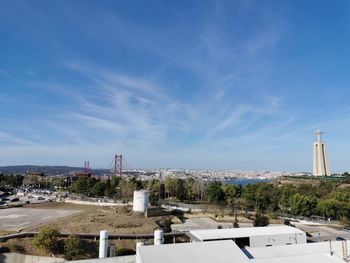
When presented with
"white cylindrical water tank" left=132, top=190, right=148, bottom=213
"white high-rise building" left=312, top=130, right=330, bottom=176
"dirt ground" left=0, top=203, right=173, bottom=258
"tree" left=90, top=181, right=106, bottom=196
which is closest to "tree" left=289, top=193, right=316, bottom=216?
"dirt ground" left=0, top=203, right=173, bottom=258

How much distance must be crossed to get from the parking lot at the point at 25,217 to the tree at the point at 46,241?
20.2 ft

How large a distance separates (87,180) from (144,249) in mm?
41737

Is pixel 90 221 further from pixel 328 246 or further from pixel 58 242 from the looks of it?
pixel 328 246

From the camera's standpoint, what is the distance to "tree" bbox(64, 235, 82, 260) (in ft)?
67.1

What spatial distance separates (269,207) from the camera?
1624 inches

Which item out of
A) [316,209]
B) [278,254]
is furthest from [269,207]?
[278,254]

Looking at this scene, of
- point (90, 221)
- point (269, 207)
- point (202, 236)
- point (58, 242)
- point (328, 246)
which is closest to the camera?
point (328, 246)

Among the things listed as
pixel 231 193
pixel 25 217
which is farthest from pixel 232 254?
pixel 231 193

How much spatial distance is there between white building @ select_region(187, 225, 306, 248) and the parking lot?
16649 millimetres

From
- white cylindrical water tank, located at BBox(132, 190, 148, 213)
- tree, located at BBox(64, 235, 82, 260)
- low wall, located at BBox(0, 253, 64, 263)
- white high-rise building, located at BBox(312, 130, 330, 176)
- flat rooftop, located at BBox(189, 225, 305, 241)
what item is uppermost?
white high-rise building, located at BBox(312, 130, 330, 176)

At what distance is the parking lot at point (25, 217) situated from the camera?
90.8 feet

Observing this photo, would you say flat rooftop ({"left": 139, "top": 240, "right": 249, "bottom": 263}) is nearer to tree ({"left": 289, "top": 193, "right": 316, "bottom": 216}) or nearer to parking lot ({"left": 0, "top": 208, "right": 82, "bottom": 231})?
parking lot ({"left": 0, "top": 208, "right": 82, "bottom": 231})

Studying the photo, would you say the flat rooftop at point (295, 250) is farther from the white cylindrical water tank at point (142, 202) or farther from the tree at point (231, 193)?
the tree at point (231, 193)

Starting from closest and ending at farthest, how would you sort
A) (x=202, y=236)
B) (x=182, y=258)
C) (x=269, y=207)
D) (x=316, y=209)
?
(x=182, y=258)
(x=202, y=236)
(x=316, y=209)
(x=269, y=207)
